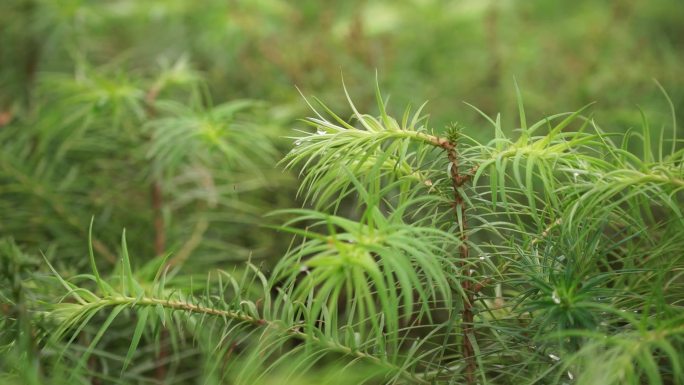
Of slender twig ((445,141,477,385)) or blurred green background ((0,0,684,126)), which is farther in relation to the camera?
blurred green background ((0,0,684,126))

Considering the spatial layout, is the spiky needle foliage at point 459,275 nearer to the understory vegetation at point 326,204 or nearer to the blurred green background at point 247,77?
the understory vegetation at point 326,204

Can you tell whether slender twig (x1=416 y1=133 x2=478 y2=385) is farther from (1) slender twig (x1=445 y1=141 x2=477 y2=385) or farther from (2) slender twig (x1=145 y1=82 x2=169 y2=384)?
(2) slender twig (x1=145 y1=82 x2=169 y2=384)

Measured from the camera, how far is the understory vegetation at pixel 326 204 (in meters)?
0.37

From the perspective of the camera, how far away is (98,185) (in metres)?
0.79

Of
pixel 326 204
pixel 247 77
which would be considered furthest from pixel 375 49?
pixel 326 204

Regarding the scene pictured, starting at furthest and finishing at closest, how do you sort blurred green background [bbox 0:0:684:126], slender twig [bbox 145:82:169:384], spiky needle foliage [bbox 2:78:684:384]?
blurred green background [bbox 0:0:684:126] → slender twig [bbox 145:82:169:384] → spiky needle foliage [bbox 2:78:684:384]

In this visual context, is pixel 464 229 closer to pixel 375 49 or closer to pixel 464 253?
pixel 464 253

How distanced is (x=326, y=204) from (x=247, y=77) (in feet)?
1.12

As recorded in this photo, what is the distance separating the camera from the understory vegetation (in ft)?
1.22

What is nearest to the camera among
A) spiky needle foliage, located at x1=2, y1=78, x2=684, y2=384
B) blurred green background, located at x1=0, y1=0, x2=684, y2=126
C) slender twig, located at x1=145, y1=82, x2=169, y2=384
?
spiky needle foliage, located at x1=2, y1=78, x2=684, y2=384

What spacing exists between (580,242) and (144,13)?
3.04ft

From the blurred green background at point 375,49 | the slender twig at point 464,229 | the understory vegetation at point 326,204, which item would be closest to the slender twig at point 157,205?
the understory vegetation at point 326,204

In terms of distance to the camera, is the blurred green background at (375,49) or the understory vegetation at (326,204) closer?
the understory vegetation at (326,204)

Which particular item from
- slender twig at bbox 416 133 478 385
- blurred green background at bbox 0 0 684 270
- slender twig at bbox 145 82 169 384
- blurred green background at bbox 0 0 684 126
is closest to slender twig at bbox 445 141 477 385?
slender twig at bbox 416 133 478 385
